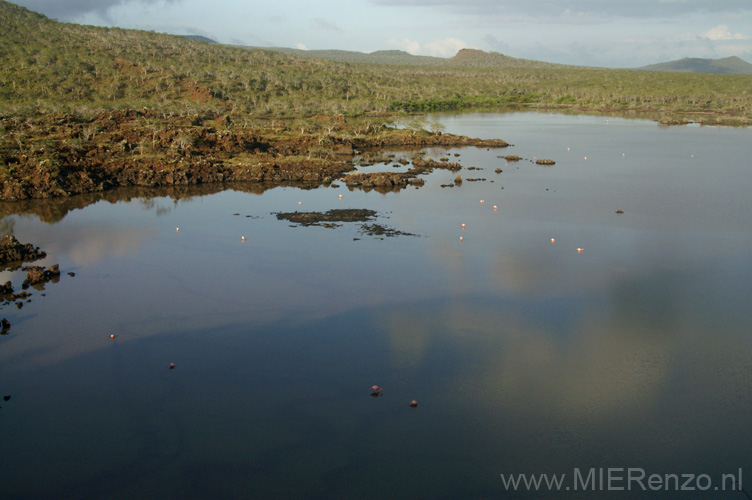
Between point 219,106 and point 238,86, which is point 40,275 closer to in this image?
point 219,106

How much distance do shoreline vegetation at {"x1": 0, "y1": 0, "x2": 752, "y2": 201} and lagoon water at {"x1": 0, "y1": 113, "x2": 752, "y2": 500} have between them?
12434mm

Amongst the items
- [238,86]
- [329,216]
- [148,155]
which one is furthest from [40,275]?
[238,86]

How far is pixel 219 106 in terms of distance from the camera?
3499 inches

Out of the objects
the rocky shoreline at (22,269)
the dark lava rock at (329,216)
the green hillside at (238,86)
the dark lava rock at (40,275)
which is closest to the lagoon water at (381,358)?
the rocky shoreline at (22,269)

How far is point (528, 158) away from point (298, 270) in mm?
38889

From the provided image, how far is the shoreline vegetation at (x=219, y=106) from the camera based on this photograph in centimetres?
4772

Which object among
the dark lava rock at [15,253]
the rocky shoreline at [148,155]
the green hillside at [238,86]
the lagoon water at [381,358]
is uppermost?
the green hillside at [238,86]

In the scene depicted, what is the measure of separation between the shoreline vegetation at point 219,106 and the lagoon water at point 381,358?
490 inches

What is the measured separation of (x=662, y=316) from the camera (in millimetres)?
21516

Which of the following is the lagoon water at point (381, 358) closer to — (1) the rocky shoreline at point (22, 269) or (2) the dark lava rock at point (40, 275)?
(1) the rocky shoreline at point (22, 269)

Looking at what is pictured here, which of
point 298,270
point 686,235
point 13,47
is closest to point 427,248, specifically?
point 298,270

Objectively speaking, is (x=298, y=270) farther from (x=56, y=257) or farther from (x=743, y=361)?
(x=743, y=361)

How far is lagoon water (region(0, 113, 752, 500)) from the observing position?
45.4ft

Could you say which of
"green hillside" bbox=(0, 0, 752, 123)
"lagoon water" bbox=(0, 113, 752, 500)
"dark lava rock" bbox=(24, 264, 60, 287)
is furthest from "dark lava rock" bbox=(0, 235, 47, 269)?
"green hillside" bbox=(0, 0, 752, 123)
